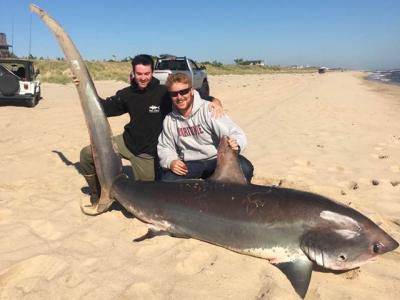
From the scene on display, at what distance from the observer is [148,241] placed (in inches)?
170

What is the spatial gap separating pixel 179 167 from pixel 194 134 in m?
0.44

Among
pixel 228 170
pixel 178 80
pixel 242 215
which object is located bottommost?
pixel 242 215

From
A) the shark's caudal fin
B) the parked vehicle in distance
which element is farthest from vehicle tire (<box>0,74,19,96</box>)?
the shark's caudal fin

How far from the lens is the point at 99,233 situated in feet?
15.0

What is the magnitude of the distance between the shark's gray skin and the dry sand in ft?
0.46

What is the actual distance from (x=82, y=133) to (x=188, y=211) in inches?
256

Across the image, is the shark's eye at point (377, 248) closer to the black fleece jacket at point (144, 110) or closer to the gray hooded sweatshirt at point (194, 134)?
the gray hooded sweatshirt at point (194, 134)

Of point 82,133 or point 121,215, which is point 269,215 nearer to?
point 121,215

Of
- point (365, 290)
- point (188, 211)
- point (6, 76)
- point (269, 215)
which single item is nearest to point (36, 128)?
point (6, 76)

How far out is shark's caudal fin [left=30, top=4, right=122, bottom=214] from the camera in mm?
4879

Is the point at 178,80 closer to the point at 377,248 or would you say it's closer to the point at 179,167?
the point at 179,167

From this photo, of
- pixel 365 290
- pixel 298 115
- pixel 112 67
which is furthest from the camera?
pixel 112 67

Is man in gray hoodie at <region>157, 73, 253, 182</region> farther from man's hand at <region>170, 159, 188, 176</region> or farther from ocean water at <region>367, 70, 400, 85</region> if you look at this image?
ocean water at <region>367, 70, 400, 85</region>

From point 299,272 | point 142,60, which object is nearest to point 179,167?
point 142,60
